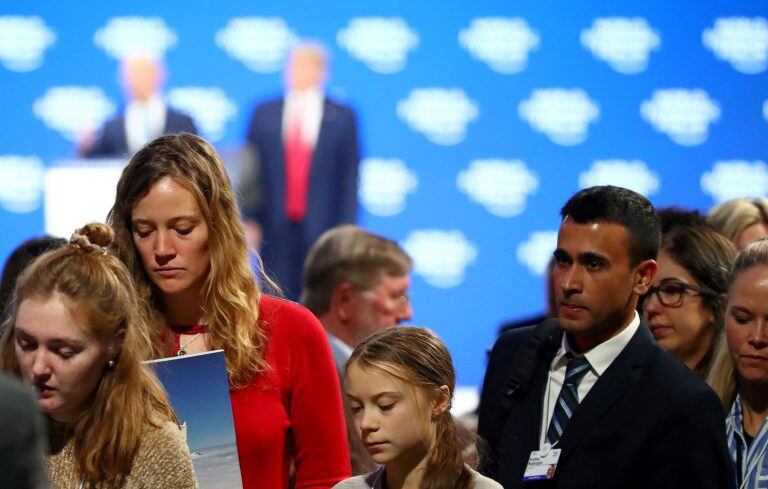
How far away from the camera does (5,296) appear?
13.1ft

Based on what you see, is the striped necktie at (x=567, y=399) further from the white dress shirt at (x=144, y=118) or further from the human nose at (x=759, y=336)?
the white dress shirt at (x=144, y=118)

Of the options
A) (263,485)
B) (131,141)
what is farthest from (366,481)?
(131,141)

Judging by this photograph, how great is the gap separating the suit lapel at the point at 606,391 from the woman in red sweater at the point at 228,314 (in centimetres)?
59

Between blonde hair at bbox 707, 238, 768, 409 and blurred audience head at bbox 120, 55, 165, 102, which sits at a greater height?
blurred audience head at bbox 120, 55, 165, 102

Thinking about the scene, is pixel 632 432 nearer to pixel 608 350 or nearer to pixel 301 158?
pixel 608 350

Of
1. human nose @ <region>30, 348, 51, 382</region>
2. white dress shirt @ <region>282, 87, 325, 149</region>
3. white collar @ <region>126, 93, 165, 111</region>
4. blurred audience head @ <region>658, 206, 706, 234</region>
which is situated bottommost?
blurred audience head @ <region>658, 206, 706, 234</region>

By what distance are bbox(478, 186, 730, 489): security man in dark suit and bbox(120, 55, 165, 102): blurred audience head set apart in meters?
5.19

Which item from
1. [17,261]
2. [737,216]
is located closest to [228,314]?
[17,261]

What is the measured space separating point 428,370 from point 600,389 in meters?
0.51

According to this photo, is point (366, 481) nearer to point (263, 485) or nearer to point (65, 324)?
point (263, 485)

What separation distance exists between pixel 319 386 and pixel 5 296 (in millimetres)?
1374

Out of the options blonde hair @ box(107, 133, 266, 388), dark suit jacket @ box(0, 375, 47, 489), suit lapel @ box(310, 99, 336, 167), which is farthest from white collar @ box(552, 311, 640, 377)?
suit lapel @ box(310, 99, 336, 167)

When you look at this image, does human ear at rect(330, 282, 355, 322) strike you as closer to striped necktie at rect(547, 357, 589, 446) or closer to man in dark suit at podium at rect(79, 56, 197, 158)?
striped necktie at rect(547, 357, 589, 446)

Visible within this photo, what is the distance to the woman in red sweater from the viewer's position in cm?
303
